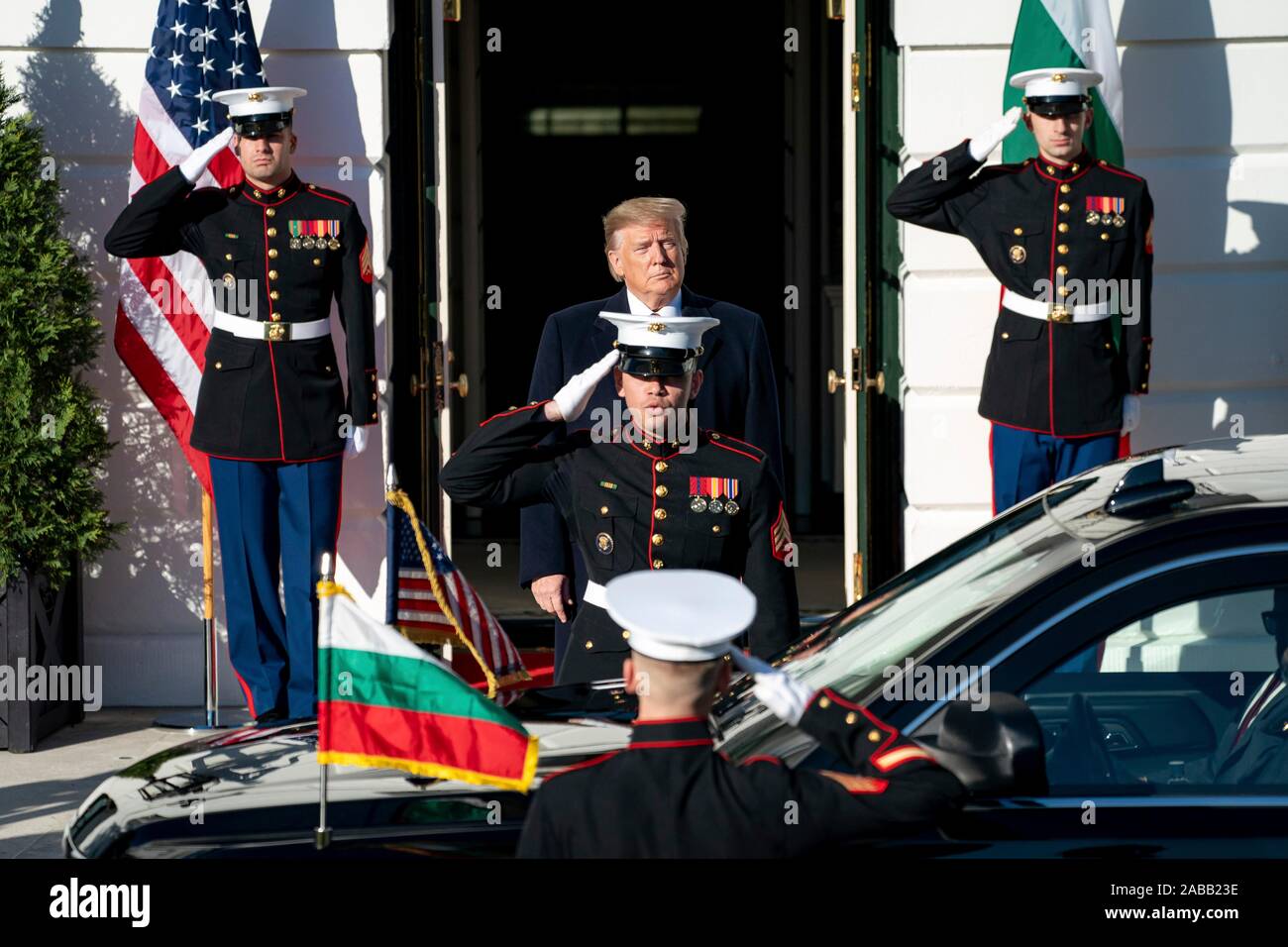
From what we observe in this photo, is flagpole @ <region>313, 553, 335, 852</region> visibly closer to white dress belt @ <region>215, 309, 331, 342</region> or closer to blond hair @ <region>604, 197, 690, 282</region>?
blond hair @ <region>604, 197, 690, 282</region>

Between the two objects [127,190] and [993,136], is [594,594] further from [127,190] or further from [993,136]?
[127,190]

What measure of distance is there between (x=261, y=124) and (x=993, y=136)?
8.23 feet

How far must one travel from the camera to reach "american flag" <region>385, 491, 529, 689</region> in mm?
4867

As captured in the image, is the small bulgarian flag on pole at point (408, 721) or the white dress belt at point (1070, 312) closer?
the small bulgarian flag on pole at point (408, 721)

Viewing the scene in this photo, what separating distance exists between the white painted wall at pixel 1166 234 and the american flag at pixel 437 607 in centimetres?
256

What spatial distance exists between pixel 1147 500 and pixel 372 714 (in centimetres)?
A: 131

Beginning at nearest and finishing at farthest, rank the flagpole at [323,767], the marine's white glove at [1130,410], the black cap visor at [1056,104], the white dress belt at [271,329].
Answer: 1. the flagpole at [323,767]
2. the black cap visor at [1056,104]
3. the marine's white glove at [1130,410]
4. the white dress belt at [271,329]

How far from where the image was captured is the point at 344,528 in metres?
6.87

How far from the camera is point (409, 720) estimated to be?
2.87 meters

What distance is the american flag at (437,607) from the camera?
4.87 m

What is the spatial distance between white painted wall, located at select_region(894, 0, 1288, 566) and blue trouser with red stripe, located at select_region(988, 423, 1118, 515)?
1.76 ft

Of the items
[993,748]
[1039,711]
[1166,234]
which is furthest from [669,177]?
[993,748]

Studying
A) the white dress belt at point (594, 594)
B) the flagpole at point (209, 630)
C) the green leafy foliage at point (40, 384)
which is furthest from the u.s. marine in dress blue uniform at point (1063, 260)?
the green leafy foliage at point (40, 384)

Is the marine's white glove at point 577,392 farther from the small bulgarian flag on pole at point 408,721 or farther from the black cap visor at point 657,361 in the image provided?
the small bulgarian flag on pole at point 408,721
